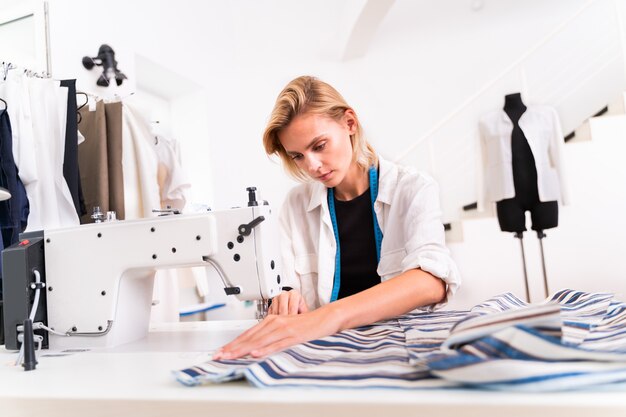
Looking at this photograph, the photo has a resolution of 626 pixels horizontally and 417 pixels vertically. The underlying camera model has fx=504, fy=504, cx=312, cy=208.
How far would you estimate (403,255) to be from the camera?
1532 mm

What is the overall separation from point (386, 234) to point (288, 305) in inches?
15.3

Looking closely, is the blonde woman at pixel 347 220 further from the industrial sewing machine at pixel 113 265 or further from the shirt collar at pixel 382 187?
the industrial sewing machine at pixel 113 265

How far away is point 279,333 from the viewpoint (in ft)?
3.12

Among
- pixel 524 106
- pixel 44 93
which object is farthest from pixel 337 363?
pixel 524 106

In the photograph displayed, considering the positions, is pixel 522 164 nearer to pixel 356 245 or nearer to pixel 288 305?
pixel 356 245

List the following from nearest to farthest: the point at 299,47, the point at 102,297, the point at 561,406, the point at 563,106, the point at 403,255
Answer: the point at 561,406 < the point at 102,297 < the point at 403,255 < the point at 563,106 < the point at 299,47

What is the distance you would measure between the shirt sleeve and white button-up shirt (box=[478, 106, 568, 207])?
8.00ft

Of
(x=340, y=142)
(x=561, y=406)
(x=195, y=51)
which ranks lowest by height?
(x=561, y=406)

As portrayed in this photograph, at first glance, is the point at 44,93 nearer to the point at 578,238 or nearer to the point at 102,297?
the point at 102,297

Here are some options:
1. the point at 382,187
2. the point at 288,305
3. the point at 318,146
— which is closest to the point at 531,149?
the point at 382,187

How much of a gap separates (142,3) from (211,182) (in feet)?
5.43

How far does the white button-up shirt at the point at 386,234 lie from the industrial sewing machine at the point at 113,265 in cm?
37

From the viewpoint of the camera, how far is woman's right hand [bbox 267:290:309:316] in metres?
1.43

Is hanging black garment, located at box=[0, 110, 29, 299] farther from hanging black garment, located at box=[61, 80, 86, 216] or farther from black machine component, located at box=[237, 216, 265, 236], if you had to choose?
black machine component, located at box=[237, 216, 265, 236]
